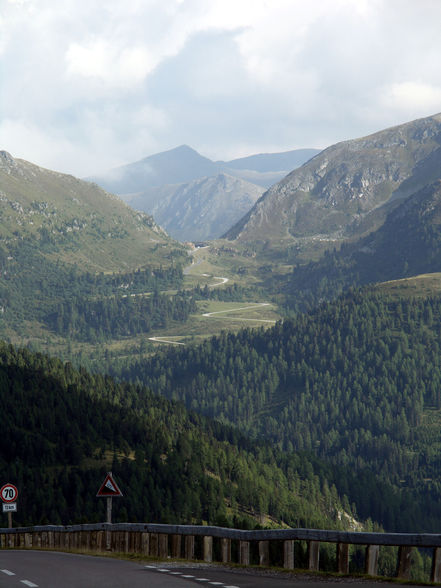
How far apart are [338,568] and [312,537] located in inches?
64.0

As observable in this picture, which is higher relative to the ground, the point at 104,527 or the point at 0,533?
the point at 104,527

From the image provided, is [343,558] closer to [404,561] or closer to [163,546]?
[404,561]

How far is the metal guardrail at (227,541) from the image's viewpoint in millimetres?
29547

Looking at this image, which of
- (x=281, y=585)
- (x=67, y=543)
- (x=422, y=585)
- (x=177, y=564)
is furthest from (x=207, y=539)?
(x=67, y=543)

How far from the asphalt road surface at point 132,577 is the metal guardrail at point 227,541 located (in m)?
→ 1.67

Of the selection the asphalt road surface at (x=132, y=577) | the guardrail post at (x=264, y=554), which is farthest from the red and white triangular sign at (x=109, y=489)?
the guardrail post at (x=264, y=554)

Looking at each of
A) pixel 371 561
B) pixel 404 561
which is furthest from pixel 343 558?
pixel 404 561

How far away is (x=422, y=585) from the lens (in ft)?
89.1

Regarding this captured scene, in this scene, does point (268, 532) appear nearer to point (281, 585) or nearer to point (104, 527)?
point (281, 585)

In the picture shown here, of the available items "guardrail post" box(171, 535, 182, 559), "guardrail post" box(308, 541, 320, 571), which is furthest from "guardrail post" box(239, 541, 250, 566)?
"guardrail post" box(171, 535, 182, 559)

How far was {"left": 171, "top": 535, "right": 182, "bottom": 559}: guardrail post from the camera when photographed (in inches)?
1734

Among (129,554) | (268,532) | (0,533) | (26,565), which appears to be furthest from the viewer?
(0,533)

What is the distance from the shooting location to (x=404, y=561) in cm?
2967

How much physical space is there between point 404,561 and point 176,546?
17.9 m
